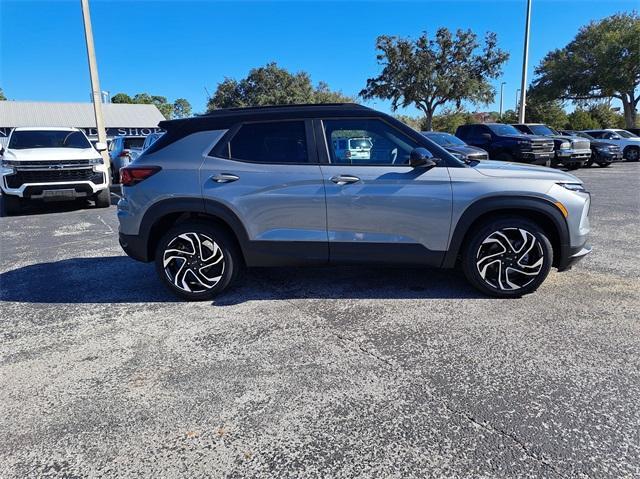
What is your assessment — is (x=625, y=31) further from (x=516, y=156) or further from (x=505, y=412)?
(x=505, y=412)

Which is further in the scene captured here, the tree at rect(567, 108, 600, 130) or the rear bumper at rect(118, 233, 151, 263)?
the tree at rect(567, 108, 600, 130)

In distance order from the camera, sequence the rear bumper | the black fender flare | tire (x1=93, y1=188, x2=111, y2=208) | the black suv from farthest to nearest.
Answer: the black suv < tire (x1=93, y1=188, x2=111, y2=208) < the rear bumper < the black fender flare

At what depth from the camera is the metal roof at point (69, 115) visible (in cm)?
4778

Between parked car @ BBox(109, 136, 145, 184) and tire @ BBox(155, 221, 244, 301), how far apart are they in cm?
1097

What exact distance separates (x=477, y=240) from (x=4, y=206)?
33.2ft

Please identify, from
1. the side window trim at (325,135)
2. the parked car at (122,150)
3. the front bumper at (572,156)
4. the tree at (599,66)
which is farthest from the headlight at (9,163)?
the tree at (599,66)

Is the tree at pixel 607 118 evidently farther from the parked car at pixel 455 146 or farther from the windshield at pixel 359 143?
the windshield at pixel 359 143

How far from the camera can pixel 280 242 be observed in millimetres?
4062

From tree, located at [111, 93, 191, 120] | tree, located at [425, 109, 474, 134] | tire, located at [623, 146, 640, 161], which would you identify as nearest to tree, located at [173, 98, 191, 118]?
tree, located at [111, 93, 191, 120]

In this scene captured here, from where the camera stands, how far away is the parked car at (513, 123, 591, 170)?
1670 centimetres

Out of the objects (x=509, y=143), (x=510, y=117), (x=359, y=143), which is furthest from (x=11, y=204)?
(x=510, y=117)

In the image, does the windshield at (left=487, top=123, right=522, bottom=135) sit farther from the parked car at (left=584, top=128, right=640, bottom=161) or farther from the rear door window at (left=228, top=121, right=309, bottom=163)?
the rear door window at (left=228, top=121, right=309, bottom=163)

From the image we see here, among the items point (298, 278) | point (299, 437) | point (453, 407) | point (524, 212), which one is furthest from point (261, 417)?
point (524, 212)

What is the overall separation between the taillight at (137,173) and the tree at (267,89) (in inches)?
1992
